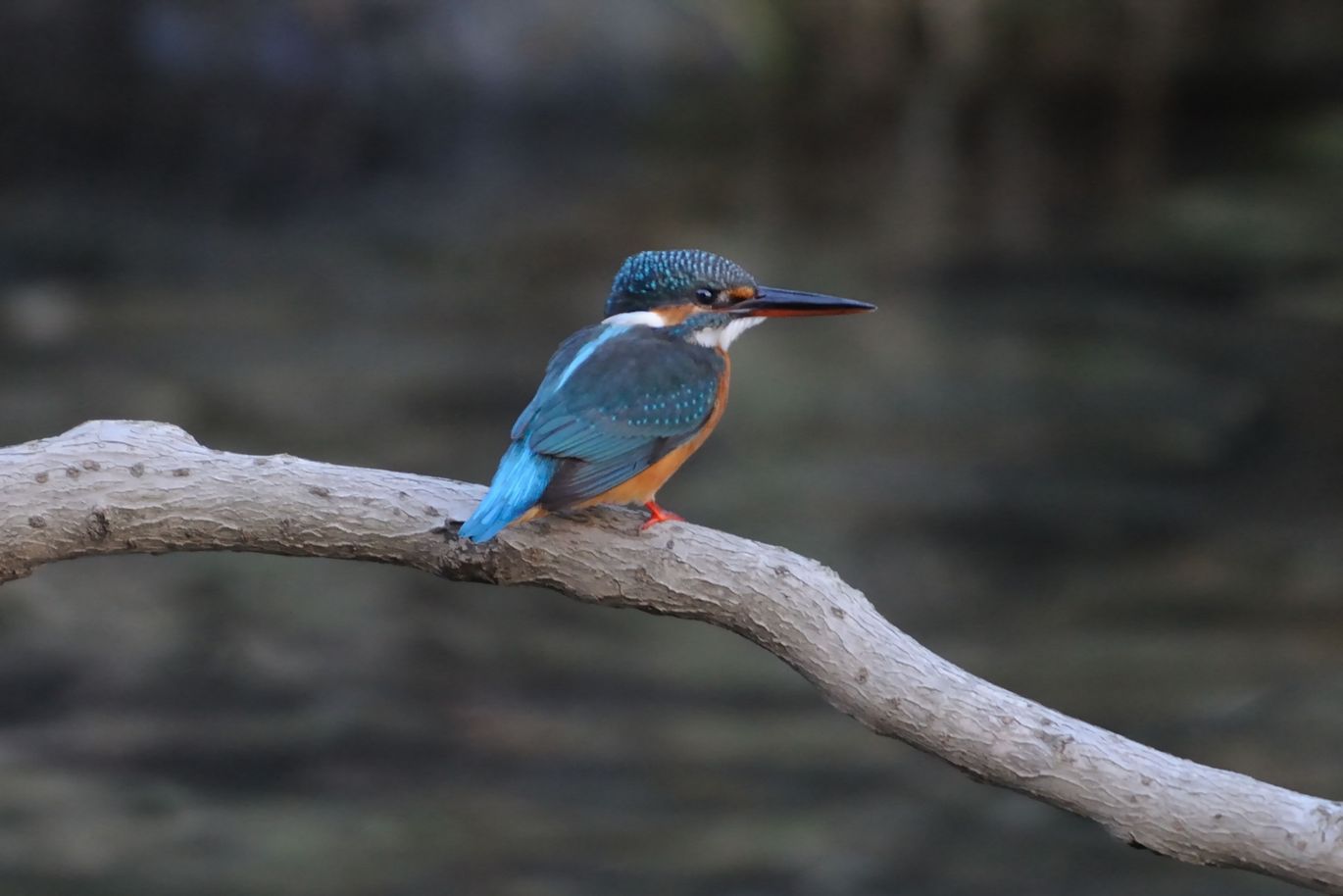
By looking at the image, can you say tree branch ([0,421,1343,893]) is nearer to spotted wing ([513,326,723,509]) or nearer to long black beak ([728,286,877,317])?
spotted wing ([513,326,723,509])

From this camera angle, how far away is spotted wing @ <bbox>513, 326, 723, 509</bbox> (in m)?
1.97

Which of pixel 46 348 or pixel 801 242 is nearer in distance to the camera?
pixel 46 348

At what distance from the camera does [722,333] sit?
2311mm

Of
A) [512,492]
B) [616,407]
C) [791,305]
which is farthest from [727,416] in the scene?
→ [512,492]

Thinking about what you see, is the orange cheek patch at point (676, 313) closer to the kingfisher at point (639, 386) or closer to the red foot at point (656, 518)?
the kingfisher at point (639, 386)

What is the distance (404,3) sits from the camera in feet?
33.7

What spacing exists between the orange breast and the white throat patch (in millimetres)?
50

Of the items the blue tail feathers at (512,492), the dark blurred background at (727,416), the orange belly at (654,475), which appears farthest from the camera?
the dark blurred background at (727,416)

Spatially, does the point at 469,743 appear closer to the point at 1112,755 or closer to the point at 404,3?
the point at 1112,755

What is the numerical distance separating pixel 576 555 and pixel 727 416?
6.01m

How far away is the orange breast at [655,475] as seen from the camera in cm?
206

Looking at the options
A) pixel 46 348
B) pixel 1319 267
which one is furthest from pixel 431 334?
pixel 1319 267

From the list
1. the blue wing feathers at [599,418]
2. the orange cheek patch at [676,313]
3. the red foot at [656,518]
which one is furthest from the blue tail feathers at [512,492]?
the orange cheek patch at [676,313]

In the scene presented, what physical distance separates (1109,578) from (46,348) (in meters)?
5.18
